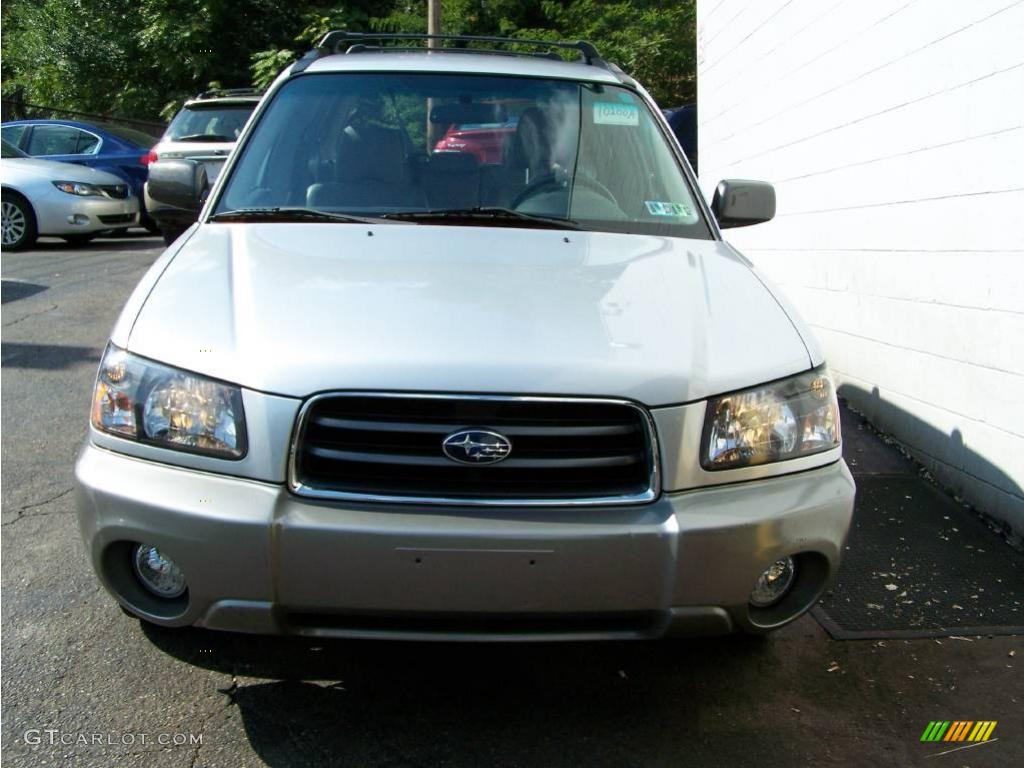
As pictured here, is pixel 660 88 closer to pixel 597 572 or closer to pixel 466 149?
pixel 466 149

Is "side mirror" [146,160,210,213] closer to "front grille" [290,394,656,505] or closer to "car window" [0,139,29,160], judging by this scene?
"front grille" [290,394,656,505]

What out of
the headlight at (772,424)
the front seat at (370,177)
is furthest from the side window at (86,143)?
the headlight at (772,424)

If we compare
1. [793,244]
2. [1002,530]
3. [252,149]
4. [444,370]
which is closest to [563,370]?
[444,370]

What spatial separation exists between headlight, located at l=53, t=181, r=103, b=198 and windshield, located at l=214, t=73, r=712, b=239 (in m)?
9.49

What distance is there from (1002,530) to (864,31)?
2835 mm

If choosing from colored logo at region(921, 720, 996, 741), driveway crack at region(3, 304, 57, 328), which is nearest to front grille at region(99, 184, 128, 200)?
driveway crack at region(3, 304, 57, 328)

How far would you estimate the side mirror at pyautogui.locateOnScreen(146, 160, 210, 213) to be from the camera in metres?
4.14

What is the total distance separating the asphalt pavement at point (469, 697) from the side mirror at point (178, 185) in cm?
146

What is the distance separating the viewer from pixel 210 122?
12.9m

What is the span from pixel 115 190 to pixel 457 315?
457 inches

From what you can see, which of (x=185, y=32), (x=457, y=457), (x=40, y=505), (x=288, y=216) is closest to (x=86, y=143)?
(x=185, y=32)

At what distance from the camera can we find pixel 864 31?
5.72 metres

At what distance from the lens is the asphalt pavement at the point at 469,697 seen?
2785mm

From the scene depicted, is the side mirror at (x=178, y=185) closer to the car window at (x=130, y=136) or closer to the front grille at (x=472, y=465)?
the front grille at (x=472, y=465)
